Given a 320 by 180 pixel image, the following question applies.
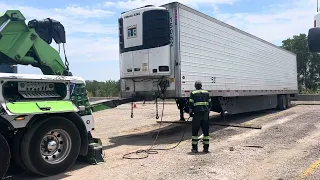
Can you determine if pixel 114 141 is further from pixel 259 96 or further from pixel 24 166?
pixel 259 96

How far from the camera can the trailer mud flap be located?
572 cm

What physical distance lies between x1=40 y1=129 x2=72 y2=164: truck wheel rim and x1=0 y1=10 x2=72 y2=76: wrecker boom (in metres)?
1.78

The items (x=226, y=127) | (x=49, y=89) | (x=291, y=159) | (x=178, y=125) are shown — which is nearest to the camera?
(x=49, y=89)

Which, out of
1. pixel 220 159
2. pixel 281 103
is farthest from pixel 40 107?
pixel 281 103

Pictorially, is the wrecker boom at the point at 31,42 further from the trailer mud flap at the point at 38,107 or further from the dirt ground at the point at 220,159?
the dirt ground at the point at 220,159

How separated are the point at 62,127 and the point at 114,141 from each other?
13.4ft

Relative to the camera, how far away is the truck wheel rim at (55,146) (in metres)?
6.36

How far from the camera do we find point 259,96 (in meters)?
18.4

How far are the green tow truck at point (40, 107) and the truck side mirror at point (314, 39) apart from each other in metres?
4.52

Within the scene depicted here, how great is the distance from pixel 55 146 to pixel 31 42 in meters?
2.35

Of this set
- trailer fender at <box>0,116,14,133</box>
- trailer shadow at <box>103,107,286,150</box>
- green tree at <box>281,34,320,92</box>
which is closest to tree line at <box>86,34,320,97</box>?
green tree at <box>281,34,320,92</box>

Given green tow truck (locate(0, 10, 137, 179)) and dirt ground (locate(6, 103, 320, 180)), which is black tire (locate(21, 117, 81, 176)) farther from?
dirt ground (locate(6, 103, 320, 180))

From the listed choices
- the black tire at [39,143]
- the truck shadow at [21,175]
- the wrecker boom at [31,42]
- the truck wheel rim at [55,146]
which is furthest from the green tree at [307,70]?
the truck shadow at [21,175]

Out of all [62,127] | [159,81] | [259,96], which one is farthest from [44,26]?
[259,96]
